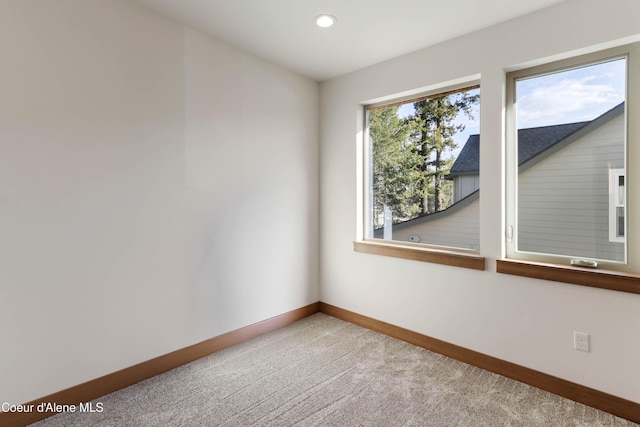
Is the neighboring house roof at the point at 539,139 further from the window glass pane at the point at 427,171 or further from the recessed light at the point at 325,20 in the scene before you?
the recessed light at the point at 325,20

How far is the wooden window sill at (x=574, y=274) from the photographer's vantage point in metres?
1.92

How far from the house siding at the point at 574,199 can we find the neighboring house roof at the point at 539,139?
0.04m

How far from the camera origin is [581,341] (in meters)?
2.08

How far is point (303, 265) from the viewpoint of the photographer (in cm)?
351

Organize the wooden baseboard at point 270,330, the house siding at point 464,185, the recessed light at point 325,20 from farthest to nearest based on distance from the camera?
the house siding at point 464,185, the recessed light at point 325,20, the wooden baseboard at point 270,330

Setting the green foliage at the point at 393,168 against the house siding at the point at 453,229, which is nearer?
the house siding at the point at 453,229

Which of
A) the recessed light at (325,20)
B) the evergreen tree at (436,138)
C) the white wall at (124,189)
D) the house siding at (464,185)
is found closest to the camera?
the white wall at (124,189)

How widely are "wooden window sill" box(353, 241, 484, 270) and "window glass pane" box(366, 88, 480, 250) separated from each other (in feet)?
0.43

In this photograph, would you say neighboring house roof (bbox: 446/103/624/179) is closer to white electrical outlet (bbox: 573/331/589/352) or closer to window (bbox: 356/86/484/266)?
window (bbox: 356/86/484/266)

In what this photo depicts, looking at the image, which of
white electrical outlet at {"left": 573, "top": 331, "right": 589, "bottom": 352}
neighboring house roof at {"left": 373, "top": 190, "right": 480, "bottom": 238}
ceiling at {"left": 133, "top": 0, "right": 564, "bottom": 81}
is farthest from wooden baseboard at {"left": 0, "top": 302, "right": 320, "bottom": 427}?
ceiling at {"left": 133, "top": 0, "right": 564, "bottom": 81}

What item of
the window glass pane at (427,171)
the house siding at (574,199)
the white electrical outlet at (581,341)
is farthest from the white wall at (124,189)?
the white electrical outlet at (581,341)

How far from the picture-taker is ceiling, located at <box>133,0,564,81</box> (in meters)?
2.17

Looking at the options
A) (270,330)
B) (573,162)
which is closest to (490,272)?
(573,162)

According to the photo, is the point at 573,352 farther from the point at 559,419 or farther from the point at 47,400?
the point at 47,400
